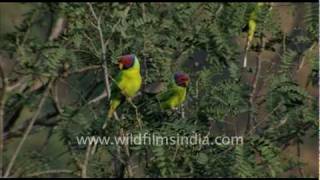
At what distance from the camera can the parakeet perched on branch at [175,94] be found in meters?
2.16

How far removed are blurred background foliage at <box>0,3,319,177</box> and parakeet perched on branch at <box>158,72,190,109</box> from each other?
0.04m

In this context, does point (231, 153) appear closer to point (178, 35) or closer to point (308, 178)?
point (178, 35)

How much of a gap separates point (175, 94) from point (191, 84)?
25 centimetres

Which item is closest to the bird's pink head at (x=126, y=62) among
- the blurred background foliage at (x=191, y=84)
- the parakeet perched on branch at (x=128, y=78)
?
the parakeet perched on branch at (x=128, y=78)

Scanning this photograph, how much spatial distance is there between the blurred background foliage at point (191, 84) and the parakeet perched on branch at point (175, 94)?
4 cm

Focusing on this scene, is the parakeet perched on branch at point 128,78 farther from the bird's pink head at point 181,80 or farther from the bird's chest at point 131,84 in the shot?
the bird's pink head at point 181,80

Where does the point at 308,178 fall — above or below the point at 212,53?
below

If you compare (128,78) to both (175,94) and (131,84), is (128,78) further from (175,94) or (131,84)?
(175,94)

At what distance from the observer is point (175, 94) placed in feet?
7.13

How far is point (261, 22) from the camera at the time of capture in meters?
2.65

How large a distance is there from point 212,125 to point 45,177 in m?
1.97

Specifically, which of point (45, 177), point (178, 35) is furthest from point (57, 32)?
point (178, 35)

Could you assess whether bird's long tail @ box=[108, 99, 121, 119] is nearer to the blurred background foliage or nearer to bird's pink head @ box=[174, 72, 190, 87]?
the blurred background foliage

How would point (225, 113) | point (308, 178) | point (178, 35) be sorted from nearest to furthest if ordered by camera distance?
point (225, 113), point (178, 35), point (308, 178)
